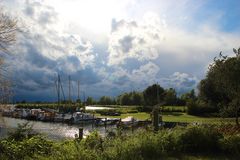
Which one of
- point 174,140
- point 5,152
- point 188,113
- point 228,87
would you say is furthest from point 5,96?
point 188,113

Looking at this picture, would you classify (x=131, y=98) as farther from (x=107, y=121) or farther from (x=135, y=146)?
(x=135, y=146)

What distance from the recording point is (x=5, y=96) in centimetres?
1491

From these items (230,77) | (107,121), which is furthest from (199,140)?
(107,121)

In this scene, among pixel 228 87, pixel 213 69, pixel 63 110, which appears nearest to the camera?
pixel 228 87

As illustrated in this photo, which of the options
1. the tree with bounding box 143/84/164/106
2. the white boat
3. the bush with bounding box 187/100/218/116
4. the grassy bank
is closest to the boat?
the white boat

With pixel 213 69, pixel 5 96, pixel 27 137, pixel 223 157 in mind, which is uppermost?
pixel 213 69

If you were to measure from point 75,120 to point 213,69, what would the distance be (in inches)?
2341

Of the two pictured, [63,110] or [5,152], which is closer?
[5,152]

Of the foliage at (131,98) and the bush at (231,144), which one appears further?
the foliage at (131,98)

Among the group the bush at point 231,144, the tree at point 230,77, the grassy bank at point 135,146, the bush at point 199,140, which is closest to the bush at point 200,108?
the tree at point 230,77

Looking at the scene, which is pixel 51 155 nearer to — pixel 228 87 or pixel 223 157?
pixel 223 157

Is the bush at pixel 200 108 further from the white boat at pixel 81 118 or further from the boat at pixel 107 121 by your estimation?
the white boat at pixel 81 118

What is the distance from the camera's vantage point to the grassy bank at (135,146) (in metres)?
15.1

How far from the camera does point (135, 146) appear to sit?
58.1 ft
